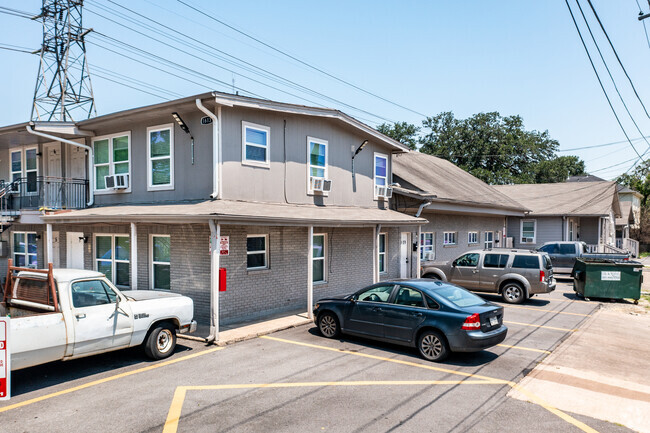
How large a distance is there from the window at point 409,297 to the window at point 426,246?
35.9ft

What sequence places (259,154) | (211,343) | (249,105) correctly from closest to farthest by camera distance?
(211,343)
(249,105)
(259,154)

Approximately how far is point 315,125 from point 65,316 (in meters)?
9.63

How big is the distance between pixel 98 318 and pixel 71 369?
1.36 metres

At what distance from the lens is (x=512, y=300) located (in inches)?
623

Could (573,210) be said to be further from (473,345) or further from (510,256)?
(473,345)

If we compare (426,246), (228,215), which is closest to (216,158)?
(228,215)

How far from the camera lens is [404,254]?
1938 centimetres

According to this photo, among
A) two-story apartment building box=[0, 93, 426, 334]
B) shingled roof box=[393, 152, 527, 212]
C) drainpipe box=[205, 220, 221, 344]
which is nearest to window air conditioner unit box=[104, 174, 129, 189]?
two-story apartment building box=[0, 93, 426, 334]

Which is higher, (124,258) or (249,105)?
(249,105)

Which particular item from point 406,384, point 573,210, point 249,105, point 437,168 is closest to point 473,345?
point 406,384

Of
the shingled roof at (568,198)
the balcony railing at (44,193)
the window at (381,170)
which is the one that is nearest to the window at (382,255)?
the window at (381,170)

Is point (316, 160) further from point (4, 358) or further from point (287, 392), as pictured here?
point (4, 358)

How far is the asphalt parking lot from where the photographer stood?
6.06 m

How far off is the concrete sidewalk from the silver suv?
2924 millimetres
